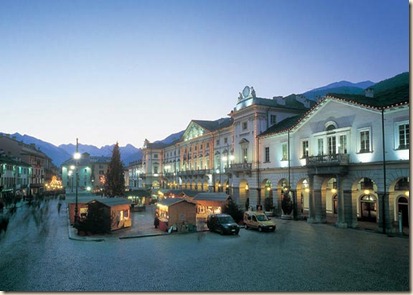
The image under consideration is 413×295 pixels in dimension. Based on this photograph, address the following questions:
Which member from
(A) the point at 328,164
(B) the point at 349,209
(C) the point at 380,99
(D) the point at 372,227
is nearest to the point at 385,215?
(D) the point at 372,227

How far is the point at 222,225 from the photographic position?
27703 millimetres

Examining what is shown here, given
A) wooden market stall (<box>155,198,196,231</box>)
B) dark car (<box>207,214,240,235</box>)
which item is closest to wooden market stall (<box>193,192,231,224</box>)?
wooden market stall (<box>155,198,196,231</box>)

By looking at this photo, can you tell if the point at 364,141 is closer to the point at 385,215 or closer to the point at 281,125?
the point at 385,215

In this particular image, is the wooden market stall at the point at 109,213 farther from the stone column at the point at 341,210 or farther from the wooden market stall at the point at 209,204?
the stone column at the point at 341,210

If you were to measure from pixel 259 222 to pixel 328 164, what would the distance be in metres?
8.96

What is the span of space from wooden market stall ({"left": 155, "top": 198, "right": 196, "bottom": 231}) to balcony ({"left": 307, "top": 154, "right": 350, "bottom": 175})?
12.5 m

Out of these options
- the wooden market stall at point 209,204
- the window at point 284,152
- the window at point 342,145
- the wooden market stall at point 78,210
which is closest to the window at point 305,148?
the window at point 284,152

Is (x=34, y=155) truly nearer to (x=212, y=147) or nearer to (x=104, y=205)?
(x=212, y=147)

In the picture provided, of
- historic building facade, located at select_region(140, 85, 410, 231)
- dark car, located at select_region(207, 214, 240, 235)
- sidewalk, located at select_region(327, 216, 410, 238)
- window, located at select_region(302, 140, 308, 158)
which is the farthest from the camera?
window, located at select_region(302, 140, 308, 158)

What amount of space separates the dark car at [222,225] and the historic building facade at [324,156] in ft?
35.1

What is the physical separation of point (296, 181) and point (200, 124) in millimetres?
36347

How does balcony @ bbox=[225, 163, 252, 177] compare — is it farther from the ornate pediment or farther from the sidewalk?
the sidewalk

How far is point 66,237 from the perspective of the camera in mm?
→ 26469

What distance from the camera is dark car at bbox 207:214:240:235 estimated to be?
89.7 ft
